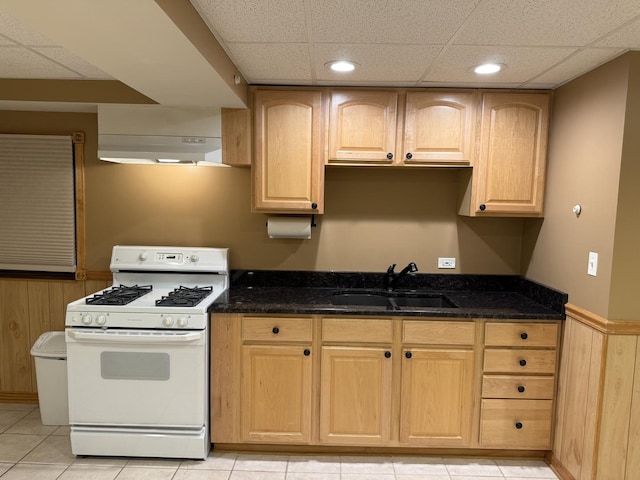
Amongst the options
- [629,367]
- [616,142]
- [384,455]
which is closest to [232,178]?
[384,455]

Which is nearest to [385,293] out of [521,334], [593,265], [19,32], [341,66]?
[521,334]

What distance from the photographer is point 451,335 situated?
7.91 ft

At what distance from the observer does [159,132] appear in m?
2.57

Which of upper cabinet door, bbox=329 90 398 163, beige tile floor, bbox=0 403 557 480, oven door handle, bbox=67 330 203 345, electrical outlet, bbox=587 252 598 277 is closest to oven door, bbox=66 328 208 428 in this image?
oven door handle, bbox=67 330 203 345

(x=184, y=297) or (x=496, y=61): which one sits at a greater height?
(x=496, y=61)

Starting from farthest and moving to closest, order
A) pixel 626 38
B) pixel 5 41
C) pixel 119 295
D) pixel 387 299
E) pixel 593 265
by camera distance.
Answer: pixel 387 299 < pixel 119 295 < pixel 593 265 < pixel 5 41 < pixel 626 38

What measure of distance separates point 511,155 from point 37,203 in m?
3.17

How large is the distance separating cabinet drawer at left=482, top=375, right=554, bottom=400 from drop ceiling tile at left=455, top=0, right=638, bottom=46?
1.75 m

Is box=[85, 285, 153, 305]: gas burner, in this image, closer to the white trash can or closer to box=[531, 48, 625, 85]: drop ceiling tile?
the white trash can

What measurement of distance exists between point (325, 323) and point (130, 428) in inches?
49.6

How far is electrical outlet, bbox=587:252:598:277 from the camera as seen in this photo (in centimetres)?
209

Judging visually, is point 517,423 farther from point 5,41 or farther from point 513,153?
point 5,41

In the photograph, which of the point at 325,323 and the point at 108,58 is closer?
the point at 108,58

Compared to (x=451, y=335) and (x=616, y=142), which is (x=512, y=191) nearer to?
(x=616, y=142)
